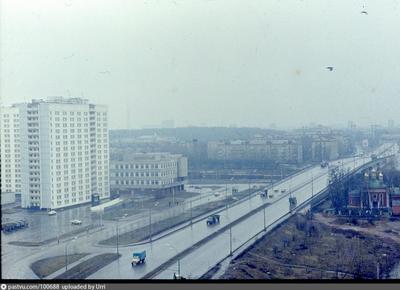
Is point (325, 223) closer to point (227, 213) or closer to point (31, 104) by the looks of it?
point (227, 213)

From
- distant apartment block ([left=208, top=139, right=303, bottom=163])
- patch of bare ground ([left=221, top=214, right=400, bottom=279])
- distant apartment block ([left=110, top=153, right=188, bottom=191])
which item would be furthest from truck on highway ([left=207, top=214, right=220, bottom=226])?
distant apartment block ([left=208, top=139, right=303, bottom=163])

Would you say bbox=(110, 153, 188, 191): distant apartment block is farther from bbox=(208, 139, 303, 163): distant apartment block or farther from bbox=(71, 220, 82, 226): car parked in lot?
bbox=(208, 139, 303, 163): distant apartment block

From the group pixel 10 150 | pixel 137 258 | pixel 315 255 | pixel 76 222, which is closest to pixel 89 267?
pixel 137 258

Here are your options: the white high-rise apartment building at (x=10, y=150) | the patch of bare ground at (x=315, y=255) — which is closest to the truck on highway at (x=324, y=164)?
the patch of bare ground at (x=315, y=255)

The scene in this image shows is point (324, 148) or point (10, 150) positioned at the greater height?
point (10, 150)

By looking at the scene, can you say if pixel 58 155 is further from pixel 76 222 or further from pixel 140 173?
pixel 76 222

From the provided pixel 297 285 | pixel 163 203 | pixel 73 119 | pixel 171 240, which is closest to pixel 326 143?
pixel 163 203

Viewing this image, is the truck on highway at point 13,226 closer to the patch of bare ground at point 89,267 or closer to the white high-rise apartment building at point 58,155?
the white high-rise apartment building at point 58,155
